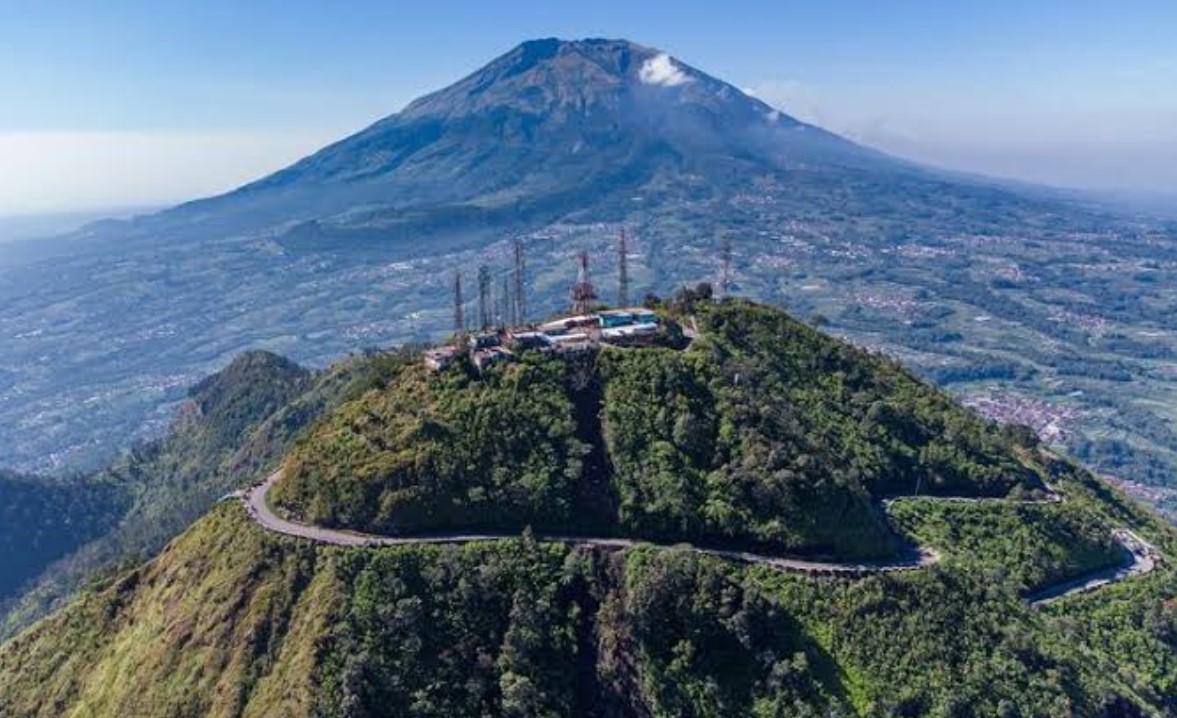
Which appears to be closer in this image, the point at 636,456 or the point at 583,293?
the point at 636,456

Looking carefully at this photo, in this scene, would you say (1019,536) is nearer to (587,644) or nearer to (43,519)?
(587,644)

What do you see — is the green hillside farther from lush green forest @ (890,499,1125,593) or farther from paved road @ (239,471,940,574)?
paved road @ (239,471,940,574)

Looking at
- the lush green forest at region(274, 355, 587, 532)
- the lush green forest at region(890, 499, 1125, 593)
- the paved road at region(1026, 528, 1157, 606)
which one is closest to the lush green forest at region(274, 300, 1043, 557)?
the lush green forest at region(274, 355, 587, 532)

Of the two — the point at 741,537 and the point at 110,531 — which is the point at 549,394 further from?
the point at 110,531

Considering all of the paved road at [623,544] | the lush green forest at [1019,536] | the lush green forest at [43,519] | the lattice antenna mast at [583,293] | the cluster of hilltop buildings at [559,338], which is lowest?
the lush green forest at [43,519]

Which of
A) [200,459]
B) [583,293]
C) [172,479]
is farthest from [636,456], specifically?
[172,479]

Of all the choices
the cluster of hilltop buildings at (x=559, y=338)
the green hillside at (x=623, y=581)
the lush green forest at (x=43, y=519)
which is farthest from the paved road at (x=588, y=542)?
the lush green forest at (x=43, y=519)

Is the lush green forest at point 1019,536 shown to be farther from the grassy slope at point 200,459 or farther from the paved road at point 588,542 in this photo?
the grassy slope at point 200,459
